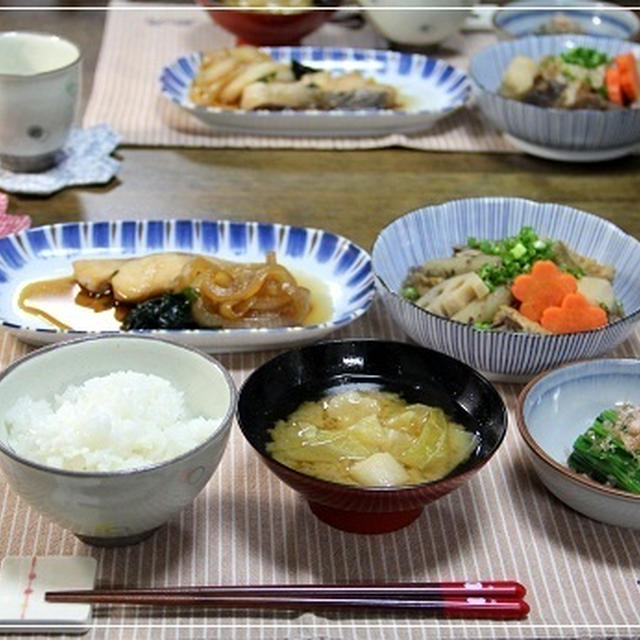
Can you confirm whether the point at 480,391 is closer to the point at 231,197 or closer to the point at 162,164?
the point at 231,197

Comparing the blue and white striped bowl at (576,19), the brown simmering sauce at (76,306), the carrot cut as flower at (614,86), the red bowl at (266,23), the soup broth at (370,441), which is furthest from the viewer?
the blue and white striped bowl at (576,19)

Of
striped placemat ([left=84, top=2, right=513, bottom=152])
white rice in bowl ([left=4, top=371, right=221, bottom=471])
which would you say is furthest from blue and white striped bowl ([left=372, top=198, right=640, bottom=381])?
striped placemat ([left=84, top=2, right=513, bottom=152])

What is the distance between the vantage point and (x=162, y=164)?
7.08ft

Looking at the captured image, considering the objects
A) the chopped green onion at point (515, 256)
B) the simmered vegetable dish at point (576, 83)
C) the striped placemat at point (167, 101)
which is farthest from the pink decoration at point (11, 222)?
the simmered vegetable dish at point (576, 83)

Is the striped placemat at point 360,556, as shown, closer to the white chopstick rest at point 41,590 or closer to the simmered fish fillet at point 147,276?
the white chopstick rest at point 41,590

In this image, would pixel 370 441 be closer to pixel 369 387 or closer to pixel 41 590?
pixel 369 387

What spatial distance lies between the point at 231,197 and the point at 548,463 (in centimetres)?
96

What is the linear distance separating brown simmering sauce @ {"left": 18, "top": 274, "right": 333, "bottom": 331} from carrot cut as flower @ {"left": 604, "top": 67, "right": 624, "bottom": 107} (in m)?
0.88

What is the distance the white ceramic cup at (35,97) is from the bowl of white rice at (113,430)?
84cm

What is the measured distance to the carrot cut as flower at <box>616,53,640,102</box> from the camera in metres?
2.23

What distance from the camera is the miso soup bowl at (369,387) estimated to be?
1.16 meters

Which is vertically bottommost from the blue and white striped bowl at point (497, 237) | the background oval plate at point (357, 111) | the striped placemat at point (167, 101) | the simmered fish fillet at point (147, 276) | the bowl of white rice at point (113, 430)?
the striped placemat at point (167, 101)

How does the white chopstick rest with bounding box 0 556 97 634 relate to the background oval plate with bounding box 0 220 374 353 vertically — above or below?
above

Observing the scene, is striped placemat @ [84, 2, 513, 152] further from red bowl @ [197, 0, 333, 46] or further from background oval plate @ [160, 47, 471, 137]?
red bowl @ [197, 0, 333, 46]
